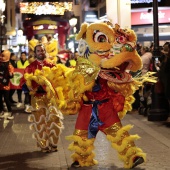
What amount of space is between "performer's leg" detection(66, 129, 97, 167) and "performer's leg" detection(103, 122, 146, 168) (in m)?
0.37

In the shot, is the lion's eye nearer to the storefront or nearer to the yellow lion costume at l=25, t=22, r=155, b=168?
the yellow lion costume at l=25, t=22, r=155, b=168

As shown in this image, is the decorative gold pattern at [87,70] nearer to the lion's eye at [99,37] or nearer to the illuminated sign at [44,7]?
the lion's eye at [99,37]

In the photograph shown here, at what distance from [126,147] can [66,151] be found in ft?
6.68

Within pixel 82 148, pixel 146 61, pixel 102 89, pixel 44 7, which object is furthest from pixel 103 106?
pixel 44 7

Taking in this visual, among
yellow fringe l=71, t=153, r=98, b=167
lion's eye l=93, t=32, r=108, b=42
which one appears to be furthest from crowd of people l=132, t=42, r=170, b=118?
yellow fringe l=71, t=153, r=98, b=167

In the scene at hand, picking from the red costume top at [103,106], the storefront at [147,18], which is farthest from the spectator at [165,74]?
the storefront at [147,18]

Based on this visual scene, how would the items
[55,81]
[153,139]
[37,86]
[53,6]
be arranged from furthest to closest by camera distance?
[53,6]
[153,139]
[37,86]
[55,81]

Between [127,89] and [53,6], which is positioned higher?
[53,6]

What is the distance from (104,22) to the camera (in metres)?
7.54

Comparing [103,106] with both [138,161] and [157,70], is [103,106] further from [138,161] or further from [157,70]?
[157,70]

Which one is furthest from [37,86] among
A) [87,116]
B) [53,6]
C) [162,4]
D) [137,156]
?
[53,6]

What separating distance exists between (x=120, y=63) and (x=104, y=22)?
740mm

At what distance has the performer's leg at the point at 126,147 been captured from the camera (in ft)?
23.4

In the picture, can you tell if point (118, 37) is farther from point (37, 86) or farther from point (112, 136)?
point (37, 86)
